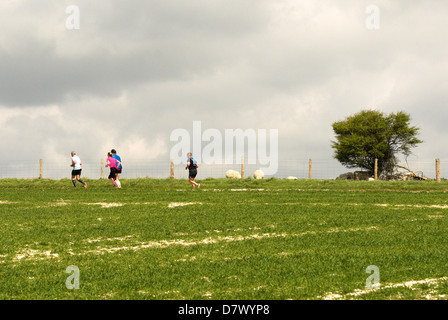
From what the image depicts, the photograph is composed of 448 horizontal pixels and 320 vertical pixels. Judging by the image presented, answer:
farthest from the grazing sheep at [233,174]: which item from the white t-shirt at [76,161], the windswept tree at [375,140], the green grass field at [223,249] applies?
the green grass field at [223,249]

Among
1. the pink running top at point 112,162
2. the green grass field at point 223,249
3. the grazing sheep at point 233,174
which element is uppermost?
the pink running top at point 112,162

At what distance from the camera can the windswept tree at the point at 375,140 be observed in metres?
52.6

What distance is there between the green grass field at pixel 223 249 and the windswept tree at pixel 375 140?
33.5 meters

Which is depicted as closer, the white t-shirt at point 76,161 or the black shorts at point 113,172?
the black shorts at point 113,172

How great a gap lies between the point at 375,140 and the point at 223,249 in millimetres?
45047

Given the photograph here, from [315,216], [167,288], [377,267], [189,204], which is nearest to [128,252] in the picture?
[167,288]

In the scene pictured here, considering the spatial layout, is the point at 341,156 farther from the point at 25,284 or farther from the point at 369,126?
the point at 25,284

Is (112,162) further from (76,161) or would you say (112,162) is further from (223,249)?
(223,249)

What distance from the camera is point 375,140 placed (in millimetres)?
52438

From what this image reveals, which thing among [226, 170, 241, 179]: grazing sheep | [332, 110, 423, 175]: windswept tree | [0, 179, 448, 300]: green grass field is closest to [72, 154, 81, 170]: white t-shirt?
[0, 179, 448, 300]: green grass field

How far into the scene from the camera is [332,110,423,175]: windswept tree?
52562 millimetres

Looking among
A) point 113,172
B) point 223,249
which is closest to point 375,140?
point 113,172

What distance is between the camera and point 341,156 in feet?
179

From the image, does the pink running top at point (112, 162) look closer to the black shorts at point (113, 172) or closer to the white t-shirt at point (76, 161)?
the black shorts at point (113, 172)
